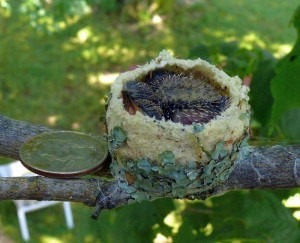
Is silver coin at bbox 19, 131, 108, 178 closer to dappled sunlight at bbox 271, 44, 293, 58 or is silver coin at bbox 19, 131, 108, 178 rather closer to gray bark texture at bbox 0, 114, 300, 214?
gray bark texture at bbox 0, 114, 300, 214

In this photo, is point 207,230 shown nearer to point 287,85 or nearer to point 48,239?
point 287,85

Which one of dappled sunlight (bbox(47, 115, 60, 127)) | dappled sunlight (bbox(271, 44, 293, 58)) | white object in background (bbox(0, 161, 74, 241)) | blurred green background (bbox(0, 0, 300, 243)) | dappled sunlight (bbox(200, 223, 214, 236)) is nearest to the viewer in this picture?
blurred green background (bbox(0, 0, 300, 243))

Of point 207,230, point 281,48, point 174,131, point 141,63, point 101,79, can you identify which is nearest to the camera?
point 174,131

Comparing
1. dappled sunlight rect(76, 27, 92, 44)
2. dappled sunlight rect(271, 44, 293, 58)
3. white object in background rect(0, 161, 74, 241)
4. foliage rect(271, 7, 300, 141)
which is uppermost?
dappled sunlight rect(76, 27, 92, 44)

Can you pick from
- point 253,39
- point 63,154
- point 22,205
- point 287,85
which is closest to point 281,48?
point 253,39

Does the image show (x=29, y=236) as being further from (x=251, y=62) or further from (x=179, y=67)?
(x=179, y=67)

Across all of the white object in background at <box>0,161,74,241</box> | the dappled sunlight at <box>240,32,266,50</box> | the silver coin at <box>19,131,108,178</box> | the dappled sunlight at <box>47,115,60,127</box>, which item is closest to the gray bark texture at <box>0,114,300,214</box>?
the silver coin at <box>19,131,108,178</box>
